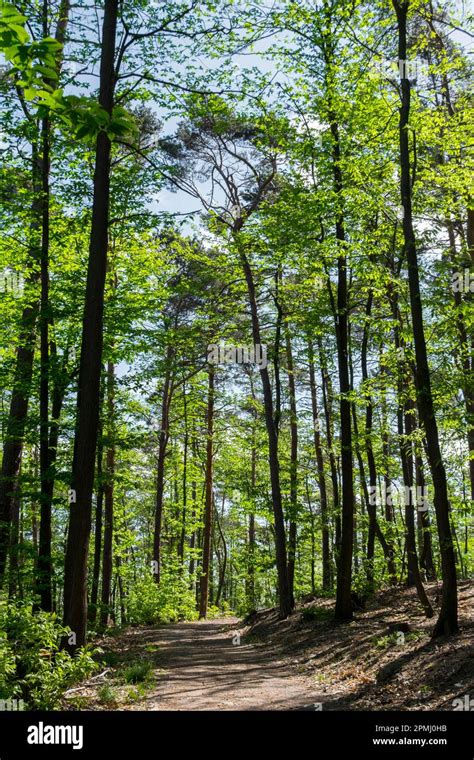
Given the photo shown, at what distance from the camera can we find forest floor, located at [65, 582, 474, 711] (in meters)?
6.63

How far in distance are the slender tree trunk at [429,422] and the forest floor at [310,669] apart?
1.42 ft

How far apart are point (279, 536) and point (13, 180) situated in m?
11.3

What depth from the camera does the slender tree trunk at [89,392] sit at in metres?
8.02

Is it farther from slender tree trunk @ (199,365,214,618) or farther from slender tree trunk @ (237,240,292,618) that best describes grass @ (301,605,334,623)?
slender tree trunk @ (199,365,214,618)

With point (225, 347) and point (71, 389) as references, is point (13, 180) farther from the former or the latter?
point (225, 347)

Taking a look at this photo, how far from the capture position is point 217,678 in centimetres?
890

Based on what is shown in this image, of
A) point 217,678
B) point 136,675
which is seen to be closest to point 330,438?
point 217,678

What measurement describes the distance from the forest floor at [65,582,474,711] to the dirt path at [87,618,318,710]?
15 mm

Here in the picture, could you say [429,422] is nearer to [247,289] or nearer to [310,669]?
[310,669]

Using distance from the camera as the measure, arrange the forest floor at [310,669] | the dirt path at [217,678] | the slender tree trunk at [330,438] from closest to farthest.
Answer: the forest floor at [310,669]
the dirt path at [217,678]
the slender tree trunk at [330,438]

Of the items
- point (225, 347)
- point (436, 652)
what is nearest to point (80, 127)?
point (436, 652)

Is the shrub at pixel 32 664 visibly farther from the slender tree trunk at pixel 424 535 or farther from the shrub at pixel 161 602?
the shrub at pixel 161 602

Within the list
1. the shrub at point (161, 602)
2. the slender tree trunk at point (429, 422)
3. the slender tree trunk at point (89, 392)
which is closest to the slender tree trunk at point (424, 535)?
the slender tree trunk at point (429, 422)

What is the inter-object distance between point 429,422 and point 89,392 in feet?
16.6
